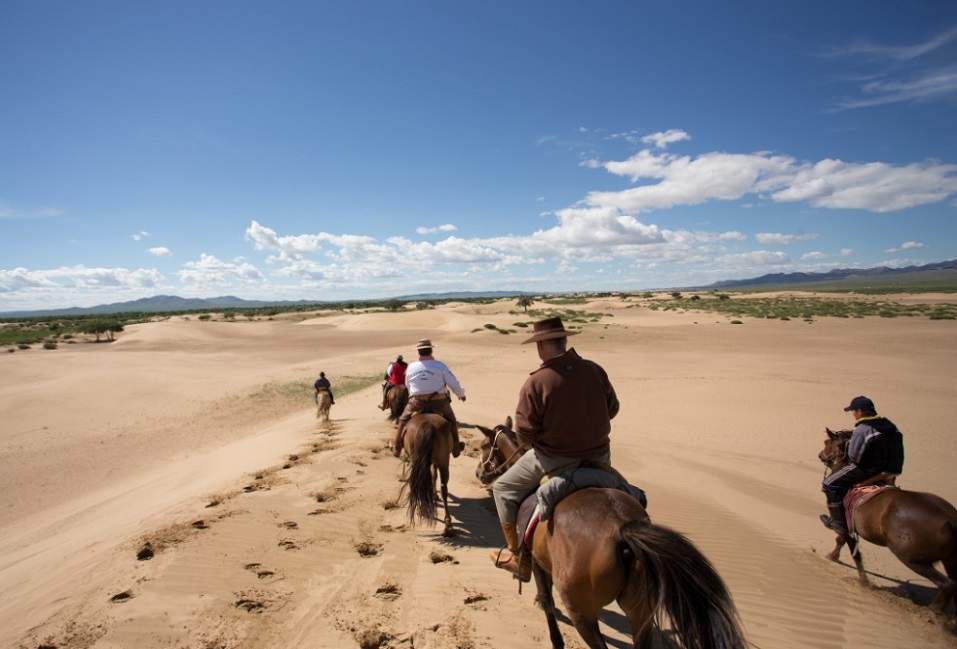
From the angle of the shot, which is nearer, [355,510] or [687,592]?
[687,592]

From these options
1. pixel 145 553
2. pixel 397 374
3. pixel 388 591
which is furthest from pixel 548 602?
pixel 397 374

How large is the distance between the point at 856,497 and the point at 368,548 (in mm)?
6781

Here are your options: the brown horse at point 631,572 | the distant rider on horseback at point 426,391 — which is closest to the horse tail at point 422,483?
the distant rider on horseback at point 426,391

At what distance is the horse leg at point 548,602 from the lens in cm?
472

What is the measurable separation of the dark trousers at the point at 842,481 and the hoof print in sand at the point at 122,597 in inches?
358

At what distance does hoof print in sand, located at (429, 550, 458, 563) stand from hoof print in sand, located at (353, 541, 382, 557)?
79 centimetres

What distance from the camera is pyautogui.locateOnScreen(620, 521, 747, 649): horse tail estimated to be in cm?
301

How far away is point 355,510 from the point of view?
8.12m

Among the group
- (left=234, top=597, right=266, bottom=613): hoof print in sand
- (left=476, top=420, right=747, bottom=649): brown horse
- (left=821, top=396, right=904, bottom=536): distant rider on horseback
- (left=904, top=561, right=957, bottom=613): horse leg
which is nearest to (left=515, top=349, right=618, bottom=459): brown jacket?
(left=476, top=420, right=747, bottom=649): brown horse

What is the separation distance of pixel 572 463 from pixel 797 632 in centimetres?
349

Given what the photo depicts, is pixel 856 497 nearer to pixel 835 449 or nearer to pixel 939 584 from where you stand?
pixel 835 449

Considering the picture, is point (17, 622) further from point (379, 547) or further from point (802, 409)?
point (802, 409)

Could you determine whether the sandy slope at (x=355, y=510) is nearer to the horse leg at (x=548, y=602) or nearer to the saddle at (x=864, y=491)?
the horse leg at (x=548, y=602)

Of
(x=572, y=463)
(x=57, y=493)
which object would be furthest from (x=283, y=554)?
(x=57, y=493)
